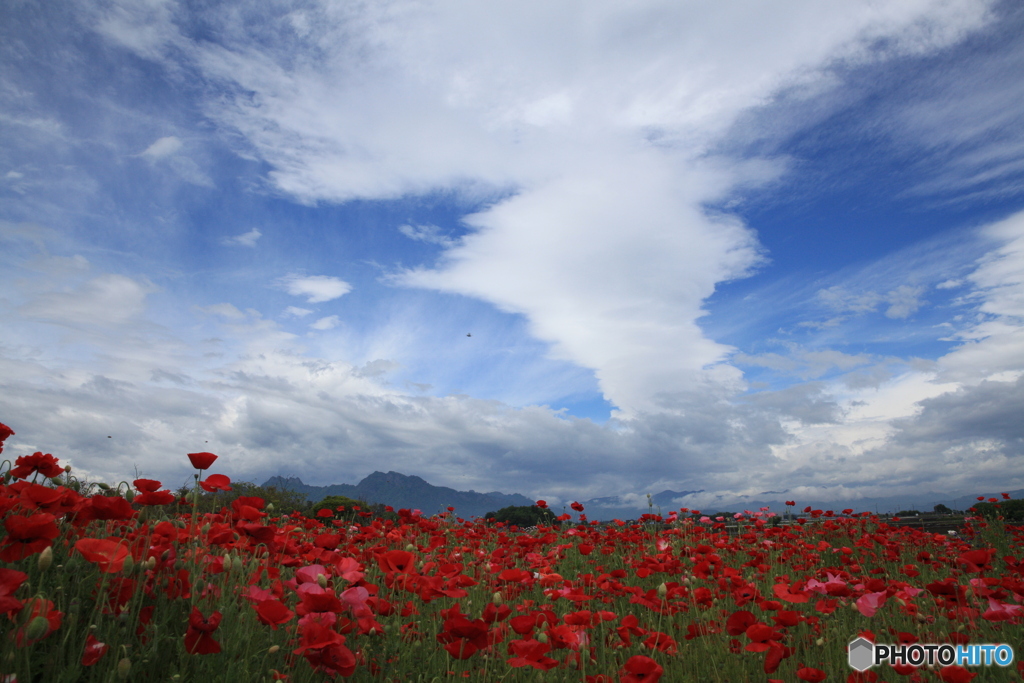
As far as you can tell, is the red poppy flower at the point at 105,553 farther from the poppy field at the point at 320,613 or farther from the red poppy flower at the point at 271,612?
the red poppy flower at the point at 271,612

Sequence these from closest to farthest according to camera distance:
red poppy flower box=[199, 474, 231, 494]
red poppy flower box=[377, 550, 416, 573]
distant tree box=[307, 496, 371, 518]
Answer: red poppy flower box=[199, 474, 231, 494] → red poppy flower box=[377, 550, 416, 573] → distant tree box=[307, 496, 371, 518]

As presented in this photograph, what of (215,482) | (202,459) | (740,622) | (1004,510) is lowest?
(1004,510)

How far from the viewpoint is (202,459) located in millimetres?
2904

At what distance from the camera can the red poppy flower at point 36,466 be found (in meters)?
3.45

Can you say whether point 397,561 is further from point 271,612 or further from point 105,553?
point 105,553

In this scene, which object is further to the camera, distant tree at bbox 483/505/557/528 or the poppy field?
distant tree at bbox 483/505/557/528

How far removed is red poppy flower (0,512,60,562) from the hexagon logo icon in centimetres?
461

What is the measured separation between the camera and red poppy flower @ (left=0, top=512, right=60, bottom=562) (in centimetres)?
224

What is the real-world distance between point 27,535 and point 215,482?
2.49 ft

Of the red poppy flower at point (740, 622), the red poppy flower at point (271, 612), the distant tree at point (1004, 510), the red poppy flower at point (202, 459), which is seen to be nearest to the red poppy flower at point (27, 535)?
the red poppy flower at point (202, 459)

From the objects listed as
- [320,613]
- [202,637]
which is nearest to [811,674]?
[320,613]

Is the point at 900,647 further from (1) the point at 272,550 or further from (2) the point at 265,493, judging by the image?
(2) the point at 265,493

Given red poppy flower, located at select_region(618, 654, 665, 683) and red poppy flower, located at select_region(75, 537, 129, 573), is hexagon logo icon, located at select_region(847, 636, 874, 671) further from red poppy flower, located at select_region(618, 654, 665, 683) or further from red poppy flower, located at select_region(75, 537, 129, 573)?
red poppy flower, located at select_region(75, 537, 129, 573)
